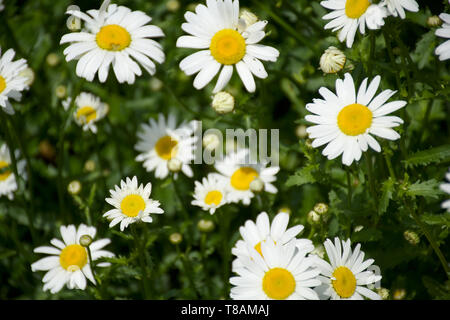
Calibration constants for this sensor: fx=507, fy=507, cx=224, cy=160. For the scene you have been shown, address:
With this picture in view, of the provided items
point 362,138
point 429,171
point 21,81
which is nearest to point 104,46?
point 21,81

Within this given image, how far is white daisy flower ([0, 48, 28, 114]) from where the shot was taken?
260cm

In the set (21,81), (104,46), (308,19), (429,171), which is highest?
(308,19)

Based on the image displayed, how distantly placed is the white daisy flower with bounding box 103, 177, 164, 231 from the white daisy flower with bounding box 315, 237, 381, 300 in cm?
78

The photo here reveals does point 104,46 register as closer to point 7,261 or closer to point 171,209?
point 171,209

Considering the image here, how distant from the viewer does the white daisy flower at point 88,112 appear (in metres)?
3.46

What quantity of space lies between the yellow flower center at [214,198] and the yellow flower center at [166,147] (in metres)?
0.65

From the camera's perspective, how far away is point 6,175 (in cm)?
Answer: 339

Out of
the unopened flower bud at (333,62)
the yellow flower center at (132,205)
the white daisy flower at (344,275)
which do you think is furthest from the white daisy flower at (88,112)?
the white daisy flower at (344,275)

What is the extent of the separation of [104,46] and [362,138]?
55.1 inches

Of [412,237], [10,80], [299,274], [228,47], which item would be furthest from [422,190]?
[10,80]

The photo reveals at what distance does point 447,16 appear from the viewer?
2.29 meters

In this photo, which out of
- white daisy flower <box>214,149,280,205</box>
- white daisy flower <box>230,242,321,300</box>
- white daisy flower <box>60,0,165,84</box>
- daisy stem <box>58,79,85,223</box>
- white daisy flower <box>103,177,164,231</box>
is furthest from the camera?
white daisy flower <box>214,149,280,205</box>

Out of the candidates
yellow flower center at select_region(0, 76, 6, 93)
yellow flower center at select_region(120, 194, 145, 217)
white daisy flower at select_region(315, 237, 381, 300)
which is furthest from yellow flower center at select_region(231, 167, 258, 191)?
yellow flower center at select_region(0, 76, 6, 93)

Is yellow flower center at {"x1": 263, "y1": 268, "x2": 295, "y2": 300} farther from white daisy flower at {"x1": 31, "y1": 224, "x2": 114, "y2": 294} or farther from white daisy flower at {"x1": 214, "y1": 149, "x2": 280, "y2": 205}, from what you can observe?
white daisy flower at {"x1": 31, "y1": 224, "x2": 114, "y2": 294}
